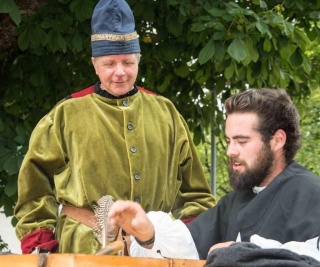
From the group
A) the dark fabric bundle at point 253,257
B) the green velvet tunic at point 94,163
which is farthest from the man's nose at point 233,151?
the dark fabric bundle at point 253,257

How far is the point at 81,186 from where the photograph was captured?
455 centimetres

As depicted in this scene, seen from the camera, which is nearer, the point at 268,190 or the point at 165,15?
the point at 268,190

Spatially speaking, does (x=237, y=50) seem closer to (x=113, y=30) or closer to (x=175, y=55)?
(x=175, y=55)

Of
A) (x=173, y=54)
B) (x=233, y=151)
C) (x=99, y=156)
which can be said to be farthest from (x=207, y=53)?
(x=233, y=151)

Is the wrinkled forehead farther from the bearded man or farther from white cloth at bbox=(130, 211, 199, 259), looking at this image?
white cloth at bbox=(130, 211, 199, 259)

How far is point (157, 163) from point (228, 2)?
275 cm

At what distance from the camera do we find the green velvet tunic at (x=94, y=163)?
4.59 meters

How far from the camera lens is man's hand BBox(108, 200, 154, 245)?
393 centimetres

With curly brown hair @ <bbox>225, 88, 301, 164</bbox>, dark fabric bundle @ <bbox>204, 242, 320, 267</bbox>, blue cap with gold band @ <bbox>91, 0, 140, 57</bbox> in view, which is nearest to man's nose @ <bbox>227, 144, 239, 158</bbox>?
curly brown hair @ <bbox>225, 88, 301, 164</bbox>

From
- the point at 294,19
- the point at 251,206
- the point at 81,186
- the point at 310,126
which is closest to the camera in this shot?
the point at 251,206

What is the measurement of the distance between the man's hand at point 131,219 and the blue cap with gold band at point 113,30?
827mm

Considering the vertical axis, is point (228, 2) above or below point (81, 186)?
above

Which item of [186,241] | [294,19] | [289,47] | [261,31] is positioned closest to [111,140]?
[186,241]

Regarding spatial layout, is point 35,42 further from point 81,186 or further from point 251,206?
point 251,206
